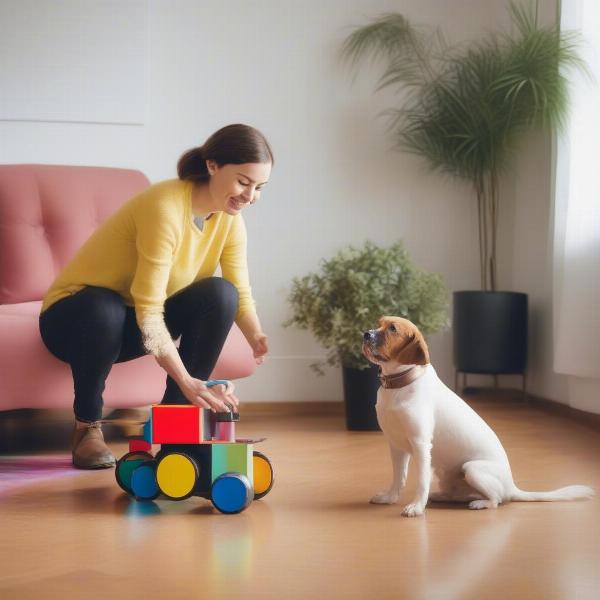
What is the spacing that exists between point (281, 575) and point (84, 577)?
1.00 ft

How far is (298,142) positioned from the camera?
3891mm

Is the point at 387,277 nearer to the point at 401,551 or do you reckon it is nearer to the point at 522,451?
the point at 522,451

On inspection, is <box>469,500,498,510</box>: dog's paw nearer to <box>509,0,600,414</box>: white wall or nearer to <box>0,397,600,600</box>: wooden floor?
<box>0,397,600,600</box>: wooden floor

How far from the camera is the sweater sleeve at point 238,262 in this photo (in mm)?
2352

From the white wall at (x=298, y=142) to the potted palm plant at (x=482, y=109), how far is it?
0.25 ft

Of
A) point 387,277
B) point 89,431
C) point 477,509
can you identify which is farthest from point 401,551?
point 387,277

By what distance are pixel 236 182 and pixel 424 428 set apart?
2.22 ft

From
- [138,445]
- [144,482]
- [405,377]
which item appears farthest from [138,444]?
[405,377]

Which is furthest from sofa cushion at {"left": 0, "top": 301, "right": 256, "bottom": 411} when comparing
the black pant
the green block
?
the green block

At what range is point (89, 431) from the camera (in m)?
2.42

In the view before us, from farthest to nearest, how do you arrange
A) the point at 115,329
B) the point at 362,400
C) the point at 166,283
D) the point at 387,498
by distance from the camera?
the point at 362,400 → the point at 115,329 → the point at 166,283 → the point at 387,498

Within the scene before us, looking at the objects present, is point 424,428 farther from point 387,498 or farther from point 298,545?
point 298,545

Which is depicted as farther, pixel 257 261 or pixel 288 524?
pixel 257 261

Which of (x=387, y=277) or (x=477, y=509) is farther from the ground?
(x=387, y=277)
